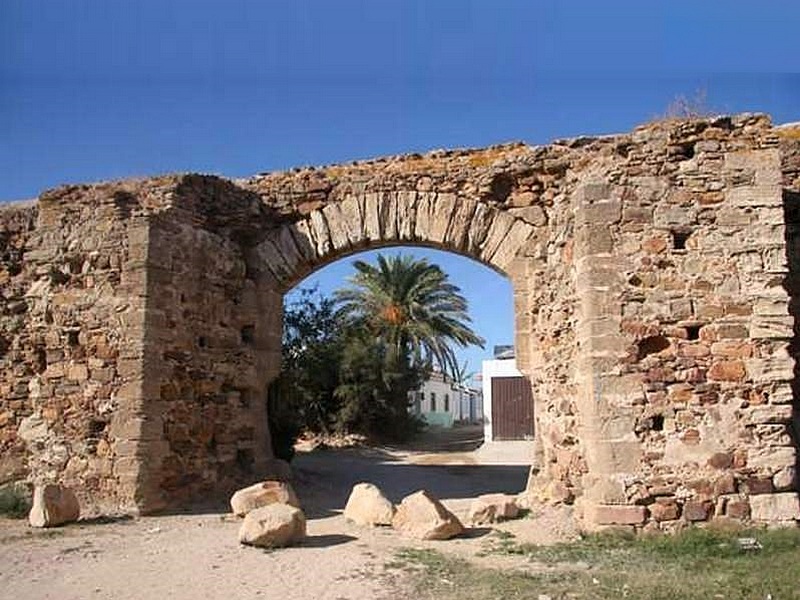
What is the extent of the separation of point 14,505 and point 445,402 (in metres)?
32.2

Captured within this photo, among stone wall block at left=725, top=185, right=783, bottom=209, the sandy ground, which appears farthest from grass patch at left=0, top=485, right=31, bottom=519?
stone wall block at left=725, top=185, right=783, bottom=209

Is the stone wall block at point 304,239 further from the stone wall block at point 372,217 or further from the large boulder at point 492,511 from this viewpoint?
the large boulder at point 492,511

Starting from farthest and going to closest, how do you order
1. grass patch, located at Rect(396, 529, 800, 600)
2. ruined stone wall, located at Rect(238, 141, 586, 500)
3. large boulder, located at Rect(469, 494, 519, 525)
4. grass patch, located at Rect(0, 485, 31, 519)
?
ruined stone wall, located at Rect(238, 141, 586, 500) < grass patch, located at Rect(0, 485, 31, 519) < large boulder, located at Rect(469, 494, 519, 525) < grass patch, located at Rect(396, 529, 800, 600)

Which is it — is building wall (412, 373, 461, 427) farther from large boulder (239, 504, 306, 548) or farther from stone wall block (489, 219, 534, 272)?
large boulder (239, 504, 306, 548)

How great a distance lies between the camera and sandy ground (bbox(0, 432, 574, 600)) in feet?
14.9

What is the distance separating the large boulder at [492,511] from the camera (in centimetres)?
678

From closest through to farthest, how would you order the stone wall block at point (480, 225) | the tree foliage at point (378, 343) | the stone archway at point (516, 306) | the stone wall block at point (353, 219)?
the stone archway at point (516, 306) < the stone wall block at point (480, 225) < the stone wall block at point (353, 219) < the tree foliage at point (378, 343)

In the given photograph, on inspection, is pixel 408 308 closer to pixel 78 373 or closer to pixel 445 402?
pixel 78 373

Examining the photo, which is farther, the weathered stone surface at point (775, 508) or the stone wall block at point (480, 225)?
the stone wall block at point (480, 225)

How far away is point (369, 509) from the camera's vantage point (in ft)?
21.9

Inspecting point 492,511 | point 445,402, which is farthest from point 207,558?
point 445,402

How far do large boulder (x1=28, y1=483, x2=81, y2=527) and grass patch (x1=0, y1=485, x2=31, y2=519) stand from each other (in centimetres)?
31

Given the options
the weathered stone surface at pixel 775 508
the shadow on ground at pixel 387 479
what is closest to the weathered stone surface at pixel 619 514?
the weathered stone surface at pixel 775 508

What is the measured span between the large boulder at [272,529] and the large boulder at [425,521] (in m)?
0.94
